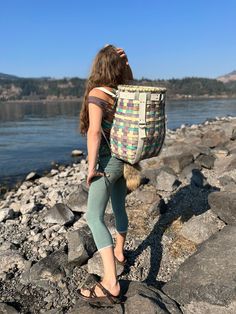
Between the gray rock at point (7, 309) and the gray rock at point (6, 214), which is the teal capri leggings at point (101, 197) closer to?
the gray rock at point (7, 309)

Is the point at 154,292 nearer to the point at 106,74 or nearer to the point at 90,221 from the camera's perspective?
the point at 90,221

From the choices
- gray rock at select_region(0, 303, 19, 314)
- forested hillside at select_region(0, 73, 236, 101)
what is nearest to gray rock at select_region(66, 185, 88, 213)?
gray rock at select_region(0, 303, 19, 314)

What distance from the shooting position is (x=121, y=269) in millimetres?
4816

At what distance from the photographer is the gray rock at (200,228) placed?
541cm

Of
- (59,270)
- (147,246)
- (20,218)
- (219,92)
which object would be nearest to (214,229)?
(147,246)

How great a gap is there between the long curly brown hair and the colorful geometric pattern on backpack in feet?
0.44

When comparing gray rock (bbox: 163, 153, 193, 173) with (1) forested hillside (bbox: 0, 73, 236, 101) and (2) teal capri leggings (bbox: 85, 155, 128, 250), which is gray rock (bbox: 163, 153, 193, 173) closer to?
(2) teal capri leggings (bbox: 85, 155, 128, 250)

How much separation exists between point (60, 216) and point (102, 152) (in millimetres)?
3580

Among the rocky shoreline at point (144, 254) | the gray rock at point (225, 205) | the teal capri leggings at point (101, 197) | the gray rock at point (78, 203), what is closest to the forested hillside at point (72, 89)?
the gray rock at point (78, 203)

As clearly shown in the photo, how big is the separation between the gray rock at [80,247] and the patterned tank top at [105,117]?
1794 mm

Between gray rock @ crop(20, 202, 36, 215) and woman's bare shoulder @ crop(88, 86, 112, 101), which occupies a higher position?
woman's bare shoulder @ crop(88, 86, 112, 101)

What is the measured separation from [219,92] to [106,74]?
153 meters

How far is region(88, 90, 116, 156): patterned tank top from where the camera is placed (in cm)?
359

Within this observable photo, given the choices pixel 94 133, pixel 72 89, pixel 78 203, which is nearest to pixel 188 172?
pixel 78 203
